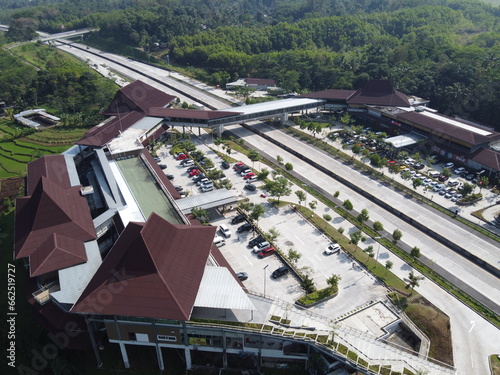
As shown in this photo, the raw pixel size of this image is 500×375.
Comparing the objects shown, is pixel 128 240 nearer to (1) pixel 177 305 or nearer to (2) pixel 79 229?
(1) pixel 177 305

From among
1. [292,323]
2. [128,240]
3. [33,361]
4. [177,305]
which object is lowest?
[33,361]

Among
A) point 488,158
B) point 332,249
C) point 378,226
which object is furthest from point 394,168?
point 332,249

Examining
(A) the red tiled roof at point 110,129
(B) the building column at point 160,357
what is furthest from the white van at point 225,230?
(A) the red tiled roof at point 110,129

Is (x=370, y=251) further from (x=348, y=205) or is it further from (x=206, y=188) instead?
(x=206, y=188)

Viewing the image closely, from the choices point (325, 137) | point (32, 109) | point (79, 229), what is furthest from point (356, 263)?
point (32, 109)

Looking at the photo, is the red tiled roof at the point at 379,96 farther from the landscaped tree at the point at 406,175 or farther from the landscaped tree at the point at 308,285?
the landscaped tree at the point at 308,285

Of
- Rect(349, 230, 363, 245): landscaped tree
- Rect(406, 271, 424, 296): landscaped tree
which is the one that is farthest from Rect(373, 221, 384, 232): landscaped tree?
Rect(406, 271, 424, 296): landscaped tree
